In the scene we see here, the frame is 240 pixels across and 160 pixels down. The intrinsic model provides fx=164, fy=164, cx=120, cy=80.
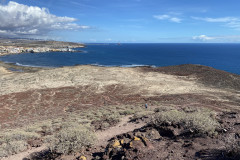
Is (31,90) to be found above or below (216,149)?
below

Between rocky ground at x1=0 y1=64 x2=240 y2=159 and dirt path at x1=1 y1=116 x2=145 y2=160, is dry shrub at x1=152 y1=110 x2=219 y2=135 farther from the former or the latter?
dirt path at x1=1 y1=116 x2=145 y2=160

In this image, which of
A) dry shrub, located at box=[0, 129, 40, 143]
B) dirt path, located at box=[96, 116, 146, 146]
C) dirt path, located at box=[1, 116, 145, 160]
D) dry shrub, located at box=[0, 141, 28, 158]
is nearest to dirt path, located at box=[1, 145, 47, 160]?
dirt path, located at box=[1, 116, 145, 160]

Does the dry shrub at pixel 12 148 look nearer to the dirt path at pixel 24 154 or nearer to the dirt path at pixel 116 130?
the dirt path at pixel 24 154

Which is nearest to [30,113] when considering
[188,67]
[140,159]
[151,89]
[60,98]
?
[60,98]

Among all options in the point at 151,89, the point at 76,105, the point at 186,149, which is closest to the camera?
the point at 186,149

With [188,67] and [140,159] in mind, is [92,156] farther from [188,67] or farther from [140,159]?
[188,67]

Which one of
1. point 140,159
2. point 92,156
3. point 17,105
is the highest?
point 140,159

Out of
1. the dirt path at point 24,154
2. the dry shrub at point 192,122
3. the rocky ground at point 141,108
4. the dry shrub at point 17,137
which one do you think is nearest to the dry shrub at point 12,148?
the dirt path at point 24,154

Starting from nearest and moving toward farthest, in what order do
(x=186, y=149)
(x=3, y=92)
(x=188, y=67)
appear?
(x=186, y=149) < (x=3, y=92) < (x=188, y=67)

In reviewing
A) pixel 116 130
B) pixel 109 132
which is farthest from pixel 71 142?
pixel 116 130

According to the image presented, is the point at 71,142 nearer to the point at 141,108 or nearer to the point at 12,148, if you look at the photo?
the point at 12,148
